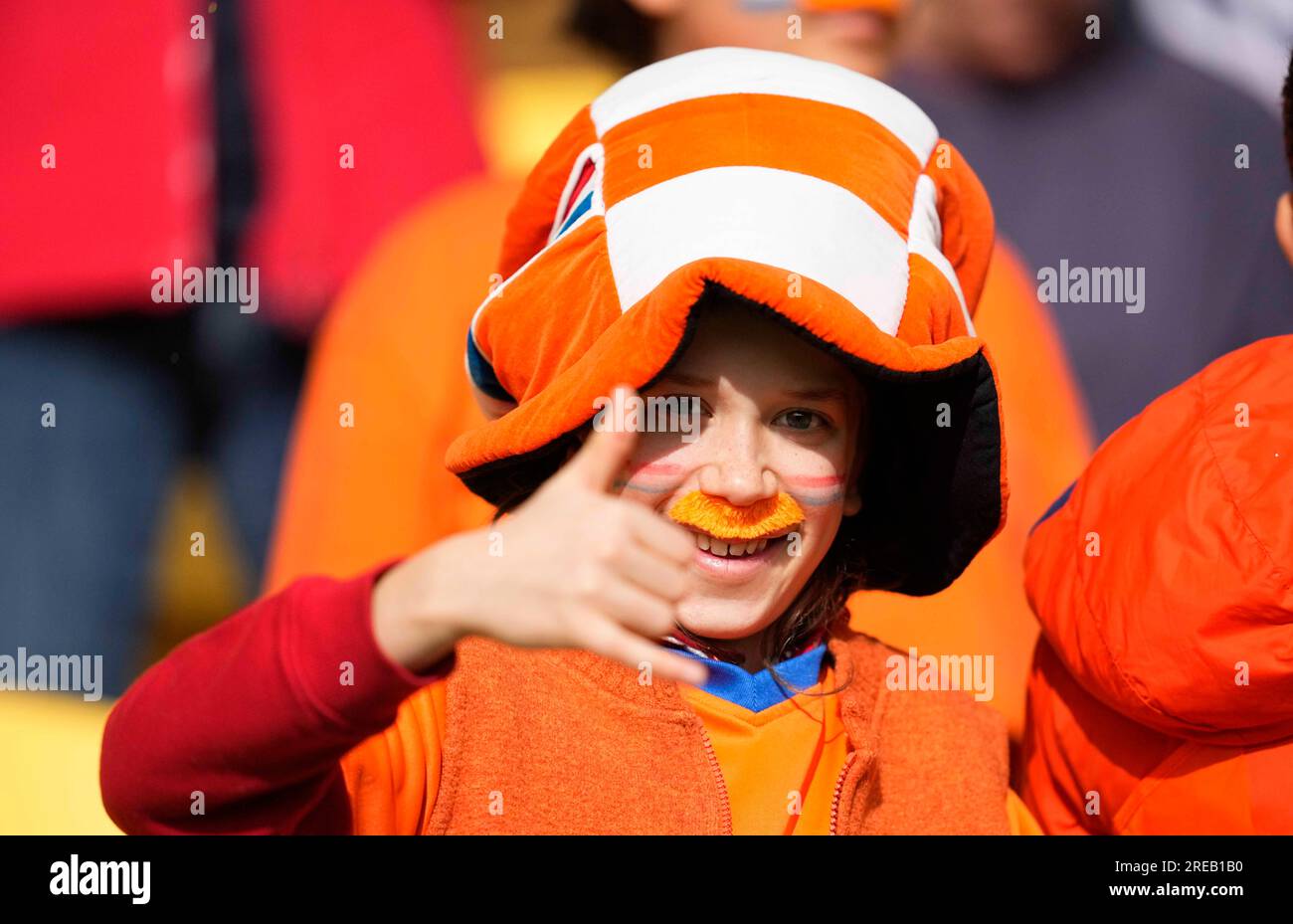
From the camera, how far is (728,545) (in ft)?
3.73

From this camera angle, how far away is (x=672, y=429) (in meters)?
1.11

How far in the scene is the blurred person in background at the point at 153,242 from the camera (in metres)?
1.91

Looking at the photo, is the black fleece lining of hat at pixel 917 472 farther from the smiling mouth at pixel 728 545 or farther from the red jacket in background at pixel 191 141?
the red jacket in background at pixel 191 141

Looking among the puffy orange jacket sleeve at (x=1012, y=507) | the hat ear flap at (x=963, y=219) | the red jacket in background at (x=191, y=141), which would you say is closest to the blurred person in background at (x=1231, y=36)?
the puffy orange jacket sleeve at (x=1012, y=507)

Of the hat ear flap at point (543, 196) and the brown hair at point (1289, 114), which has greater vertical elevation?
the brown hair at point (1289, 114)

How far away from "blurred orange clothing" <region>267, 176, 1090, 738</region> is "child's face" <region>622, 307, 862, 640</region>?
1.57 feet

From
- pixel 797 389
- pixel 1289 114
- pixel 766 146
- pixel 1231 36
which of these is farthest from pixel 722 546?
pixel 1231 36

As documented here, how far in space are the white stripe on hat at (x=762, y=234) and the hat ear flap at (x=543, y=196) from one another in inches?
5.1

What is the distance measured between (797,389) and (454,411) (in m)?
0.62

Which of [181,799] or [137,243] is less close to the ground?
[137,243]
